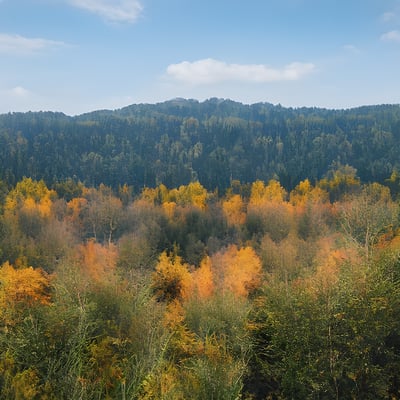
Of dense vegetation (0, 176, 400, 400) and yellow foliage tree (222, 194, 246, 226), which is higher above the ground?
dense vegetation (0, 176, 400, 400)

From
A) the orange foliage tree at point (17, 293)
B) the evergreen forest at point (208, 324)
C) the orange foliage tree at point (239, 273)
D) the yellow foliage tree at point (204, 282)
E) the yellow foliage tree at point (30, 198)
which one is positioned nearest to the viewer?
the evergreen forest at point (208, 324)

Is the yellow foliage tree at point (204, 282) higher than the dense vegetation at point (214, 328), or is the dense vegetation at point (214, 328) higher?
the dense vegetation at point (214, 328)

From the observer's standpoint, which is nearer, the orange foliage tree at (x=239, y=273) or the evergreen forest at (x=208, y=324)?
the evergreen forest at (x=208, y=324)

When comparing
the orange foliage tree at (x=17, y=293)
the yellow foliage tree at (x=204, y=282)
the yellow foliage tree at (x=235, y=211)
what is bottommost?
the yellow foliage tree at (x=235, y=211)

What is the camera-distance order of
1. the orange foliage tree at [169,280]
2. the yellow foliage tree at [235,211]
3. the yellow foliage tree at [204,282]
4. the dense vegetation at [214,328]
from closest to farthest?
the dense vegetation at [214,328] < the yellow foliage tree at [204,282] < the orange foliage tree at [169,280] < the yellow foliage tree at [235,211]

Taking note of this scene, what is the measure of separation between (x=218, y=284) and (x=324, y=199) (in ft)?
206

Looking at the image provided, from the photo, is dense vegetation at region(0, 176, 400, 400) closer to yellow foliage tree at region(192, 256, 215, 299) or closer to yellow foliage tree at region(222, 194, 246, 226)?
yellow foliage tree at region(192, 256, 215, 299)

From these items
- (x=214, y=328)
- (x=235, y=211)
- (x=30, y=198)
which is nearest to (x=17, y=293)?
(x=214, y=328)

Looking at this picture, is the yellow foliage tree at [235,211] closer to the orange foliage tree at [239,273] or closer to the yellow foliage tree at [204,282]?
the orange foliage tree at [239,273]

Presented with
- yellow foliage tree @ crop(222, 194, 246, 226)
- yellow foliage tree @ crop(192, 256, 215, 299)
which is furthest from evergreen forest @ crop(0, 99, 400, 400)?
yellow foliage tree @ crop(222, 194, 246, 226)

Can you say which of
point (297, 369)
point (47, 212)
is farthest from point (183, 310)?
point (47, 212)

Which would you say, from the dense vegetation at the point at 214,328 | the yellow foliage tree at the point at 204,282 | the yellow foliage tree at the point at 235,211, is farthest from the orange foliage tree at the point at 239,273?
the yellow foliage tree at the point at 235,211

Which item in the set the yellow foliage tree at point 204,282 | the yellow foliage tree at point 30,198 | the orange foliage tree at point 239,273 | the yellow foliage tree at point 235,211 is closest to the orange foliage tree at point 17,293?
the yellow foliage tree at point 204,282

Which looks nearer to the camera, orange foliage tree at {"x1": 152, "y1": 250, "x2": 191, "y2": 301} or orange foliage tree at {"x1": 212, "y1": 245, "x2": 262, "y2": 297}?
orange foliage tree at {"x1": 212, "y1": 245, "x2": 262, "y2": 297}
